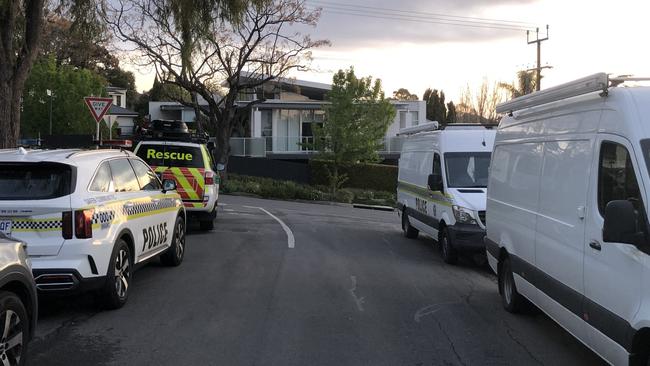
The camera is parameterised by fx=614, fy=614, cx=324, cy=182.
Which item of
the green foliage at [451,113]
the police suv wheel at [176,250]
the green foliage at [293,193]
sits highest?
the green foliage at [451,113]

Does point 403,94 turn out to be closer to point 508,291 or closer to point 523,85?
point 523,85

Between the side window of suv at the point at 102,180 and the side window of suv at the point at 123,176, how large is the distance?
0.47ft

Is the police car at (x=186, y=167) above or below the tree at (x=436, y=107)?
below

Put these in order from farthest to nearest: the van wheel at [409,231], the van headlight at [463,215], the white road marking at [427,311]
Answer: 1. the van wheel at [409,231]
2. the van headlight at [463,215]
3. the white road marking at [427,311]

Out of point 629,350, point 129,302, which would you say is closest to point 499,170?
point 629,350

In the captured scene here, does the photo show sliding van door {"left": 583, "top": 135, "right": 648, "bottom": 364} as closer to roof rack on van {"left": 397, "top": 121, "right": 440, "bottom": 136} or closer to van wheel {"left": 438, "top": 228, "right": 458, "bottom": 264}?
van wheel {"left": 438, "top": 228, "right": 458, "bottom": 264}

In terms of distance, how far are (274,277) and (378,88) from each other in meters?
26.4

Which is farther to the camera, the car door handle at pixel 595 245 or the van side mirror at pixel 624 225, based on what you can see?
the car door handle at pixel 595 245

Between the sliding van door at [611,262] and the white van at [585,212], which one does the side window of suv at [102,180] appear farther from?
the sliding van door at [611,262]

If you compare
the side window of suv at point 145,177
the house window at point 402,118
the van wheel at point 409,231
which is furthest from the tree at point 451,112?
the side window of suv at point 145,177

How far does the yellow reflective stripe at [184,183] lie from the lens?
1336 cm

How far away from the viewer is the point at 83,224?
6.16 m

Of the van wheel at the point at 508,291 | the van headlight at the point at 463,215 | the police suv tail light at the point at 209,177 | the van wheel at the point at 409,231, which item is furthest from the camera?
the van wheel at the point at 409,231

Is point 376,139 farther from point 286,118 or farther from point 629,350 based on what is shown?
point 629,350
